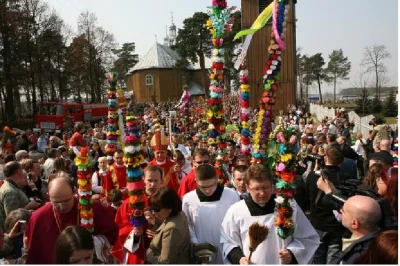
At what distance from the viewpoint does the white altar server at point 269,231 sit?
3.45 metres

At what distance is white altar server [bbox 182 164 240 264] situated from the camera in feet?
13.7

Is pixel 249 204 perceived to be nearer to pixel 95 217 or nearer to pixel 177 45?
pixel 95 217

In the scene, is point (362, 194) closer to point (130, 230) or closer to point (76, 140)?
point (130, 230)

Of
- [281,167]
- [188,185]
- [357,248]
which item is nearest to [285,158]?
[281,167]

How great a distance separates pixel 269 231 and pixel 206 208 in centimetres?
95

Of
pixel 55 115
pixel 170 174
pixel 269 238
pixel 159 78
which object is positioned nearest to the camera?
pixel 269 238

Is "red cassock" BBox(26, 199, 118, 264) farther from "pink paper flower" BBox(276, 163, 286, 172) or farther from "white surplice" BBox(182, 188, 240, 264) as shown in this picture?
"pink paper flower" BBox(276, 163, 286, 172)

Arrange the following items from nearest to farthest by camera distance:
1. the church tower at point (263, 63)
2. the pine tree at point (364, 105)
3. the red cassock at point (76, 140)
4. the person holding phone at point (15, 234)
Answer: the person holding phone at point (15, 234) < the red cassock at point (76, 140) < the church tower at point (263, 63) < the pine tree at point (364, 105)

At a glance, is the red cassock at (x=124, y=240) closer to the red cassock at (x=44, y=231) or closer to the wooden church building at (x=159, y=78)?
the red cassock at (x=44, y=231)

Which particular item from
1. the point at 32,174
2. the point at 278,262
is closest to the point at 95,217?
the point at 278,262

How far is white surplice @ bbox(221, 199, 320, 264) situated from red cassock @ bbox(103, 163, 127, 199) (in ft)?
12.3

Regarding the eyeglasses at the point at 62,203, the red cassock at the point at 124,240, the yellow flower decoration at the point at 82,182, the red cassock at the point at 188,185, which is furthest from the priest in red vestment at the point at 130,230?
the red cassock at the point at 188,185

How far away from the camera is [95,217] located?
379cm

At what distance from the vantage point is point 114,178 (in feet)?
23.0
